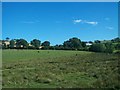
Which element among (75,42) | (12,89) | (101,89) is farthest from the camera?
(75,42)

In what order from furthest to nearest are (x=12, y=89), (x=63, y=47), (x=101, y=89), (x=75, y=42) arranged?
(x=75, y=42) < (x=63, y=47) < (x=12, y=89) < (x=101, y=89)

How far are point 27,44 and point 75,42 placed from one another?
29.6m

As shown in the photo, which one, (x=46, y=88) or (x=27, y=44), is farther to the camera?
(x=27, y=44)

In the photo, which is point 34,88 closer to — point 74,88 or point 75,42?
point 74,88

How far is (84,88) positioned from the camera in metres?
17.3

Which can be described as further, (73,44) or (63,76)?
(73,44)

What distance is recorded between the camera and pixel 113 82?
1830 cm

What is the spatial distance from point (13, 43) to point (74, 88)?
17668cm

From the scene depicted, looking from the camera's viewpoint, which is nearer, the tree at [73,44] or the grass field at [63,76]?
the grass field at [63,76]

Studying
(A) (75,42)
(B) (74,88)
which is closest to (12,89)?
(B) (74,88)

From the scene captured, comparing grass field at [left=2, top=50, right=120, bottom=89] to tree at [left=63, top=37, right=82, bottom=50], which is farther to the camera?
tree at [left=63, top=37, right=82, bottom=50]

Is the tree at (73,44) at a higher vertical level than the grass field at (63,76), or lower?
higher

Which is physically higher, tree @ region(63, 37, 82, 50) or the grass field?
tree @ region(63, 37, 82, 50)

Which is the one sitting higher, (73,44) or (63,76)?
(73,44)
